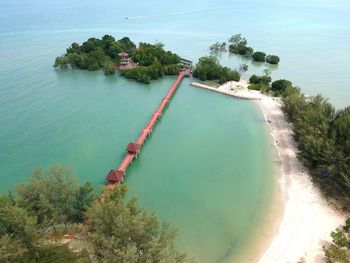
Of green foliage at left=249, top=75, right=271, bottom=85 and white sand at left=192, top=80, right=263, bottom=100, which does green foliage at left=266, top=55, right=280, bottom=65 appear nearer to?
green foliage at left=249, top=75, right=271, bottom=85

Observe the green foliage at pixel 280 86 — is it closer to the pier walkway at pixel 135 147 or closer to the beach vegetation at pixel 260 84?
the beach vegetation at pixel 260 84

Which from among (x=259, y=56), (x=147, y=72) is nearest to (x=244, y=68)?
(x=259, y=56)

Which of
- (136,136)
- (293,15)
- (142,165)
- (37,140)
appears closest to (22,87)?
(37,140)

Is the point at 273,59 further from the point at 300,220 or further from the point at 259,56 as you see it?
the point at 300,220

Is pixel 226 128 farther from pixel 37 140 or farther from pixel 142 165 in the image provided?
pixel 37 140

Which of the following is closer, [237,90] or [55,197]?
[55,197]

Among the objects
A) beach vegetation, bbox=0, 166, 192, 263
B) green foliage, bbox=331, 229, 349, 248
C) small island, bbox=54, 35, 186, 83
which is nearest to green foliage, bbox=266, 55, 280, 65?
small island, bbox=54, 35, 186, 83
